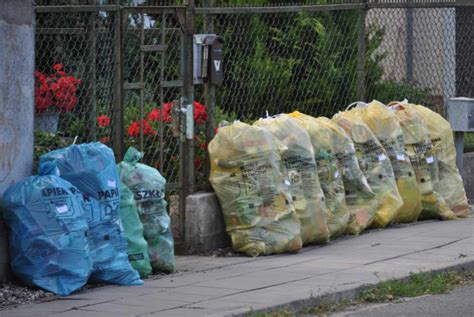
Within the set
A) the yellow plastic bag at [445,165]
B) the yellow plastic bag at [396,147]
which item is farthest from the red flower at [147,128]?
the yellow plastic bag at [445,165]

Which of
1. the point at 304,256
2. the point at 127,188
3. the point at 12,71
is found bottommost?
the point at 304,256

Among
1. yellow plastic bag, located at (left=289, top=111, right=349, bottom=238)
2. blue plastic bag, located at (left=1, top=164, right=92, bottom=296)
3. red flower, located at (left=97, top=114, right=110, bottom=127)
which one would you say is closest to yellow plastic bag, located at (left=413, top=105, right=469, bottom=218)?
yellow plastic bag, located at (left=289, top=111, right=349, bottom=238)

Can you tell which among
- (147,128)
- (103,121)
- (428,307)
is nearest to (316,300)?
(428,307)

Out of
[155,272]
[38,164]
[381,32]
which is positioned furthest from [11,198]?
[381,32]

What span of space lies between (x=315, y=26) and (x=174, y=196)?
8.51 feet

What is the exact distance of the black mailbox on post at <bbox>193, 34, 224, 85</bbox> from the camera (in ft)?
34.9

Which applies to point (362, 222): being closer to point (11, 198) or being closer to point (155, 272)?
point (155, 272)

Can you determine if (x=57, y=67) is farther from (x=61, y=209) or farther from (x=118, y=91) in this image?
(x=61, y=209)

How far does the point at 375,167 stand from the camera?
38.6 ft

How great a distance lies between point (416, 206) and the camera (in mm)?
12133

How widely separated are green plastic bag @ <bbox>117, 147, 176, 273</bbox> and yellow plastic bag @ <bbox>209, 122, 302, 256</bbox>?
105 centimetres

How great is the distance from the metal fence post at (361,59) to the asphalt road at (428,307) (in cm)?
419

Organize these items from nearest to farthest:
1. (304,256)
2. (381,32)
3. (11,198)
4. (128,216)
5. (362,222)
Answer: (11,198) → (128,216) → (304,256) → (362,222) → (381,32)

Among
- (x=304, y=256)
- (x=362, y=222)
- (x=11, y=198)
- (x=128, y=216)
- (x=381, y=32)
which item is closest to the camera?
(x=11, y=198)
